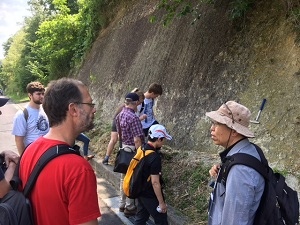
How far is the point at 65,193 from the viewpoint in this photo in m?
1.64

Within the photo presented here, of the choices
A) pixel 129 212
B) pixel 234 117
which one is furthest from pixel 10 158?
→ pixel 129 212

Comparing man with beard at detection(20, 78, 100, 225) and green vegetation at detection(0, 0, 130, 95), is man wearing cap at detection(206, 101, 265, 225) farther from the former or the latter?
green vegetation at detection(0, 0, 130, 95)

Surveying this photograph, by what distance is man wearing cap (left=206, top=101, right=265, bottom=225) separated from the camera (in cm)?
208

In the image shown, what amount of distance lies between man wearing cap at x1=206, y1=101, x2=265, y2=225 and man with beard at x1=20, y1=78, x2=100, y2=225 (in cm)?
89

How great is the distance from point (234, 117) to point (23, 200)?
1.49m

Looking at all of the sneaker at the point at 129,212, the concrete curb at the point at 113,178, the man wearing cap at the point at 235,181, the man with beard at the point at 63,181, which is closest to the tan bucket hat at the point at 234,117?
the man wearing cap at the point at 235,181

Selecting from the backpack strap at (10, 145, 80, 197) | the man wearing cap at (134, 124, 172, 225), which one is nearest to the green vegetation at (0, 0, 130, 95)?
the man wearing cap at (134, 124, 172, 225)

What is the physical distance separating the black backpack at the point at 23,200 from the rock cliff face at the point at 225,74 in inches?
133

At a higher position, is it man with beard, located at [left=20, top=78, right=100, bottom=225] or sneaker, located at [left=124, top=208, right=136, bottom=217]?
man with beard, located at [left=20, top=78, right=100, bottom=225]

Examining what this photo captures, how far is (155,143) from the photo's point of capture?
3990 mm

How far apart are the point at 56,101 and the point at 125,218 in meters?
3.72

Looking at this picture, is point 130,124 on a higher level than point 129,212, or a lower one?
higher

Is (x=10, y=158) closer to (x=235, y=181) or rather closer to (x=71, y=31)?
(x=235, y=181)

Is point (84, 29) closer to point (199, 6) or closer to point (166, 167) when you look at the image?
point (199, 6)
